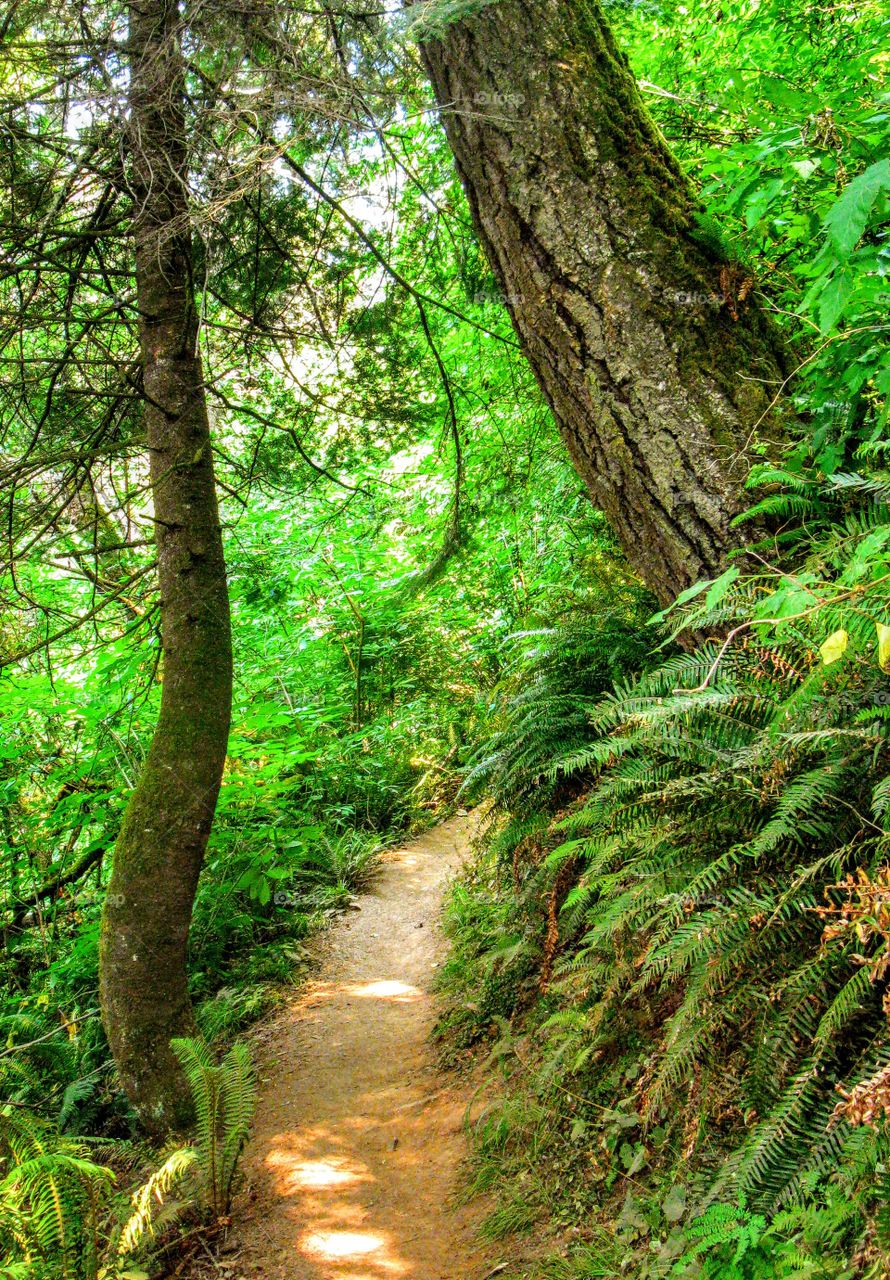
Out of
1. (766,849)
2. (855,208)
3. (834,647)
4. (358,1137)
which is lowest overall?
(358,1137)

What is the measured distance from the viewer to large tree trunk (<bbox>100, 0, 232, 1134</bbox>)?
4.59 m

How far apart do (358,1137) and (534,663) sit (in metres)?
2.86

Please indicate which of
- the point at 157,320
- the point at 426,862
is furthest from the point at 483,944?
the point at 157,320

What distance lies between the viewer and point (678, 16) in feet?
16.1

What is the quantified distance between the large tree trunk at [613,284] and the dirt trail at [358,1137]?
3.03 m

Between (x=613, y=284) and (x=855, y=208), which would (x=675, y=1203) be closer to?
(x=855, y=208)

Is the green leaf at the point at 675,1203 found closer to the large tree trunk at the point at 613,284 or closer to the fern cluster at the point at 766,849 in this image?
the fern cluster at the point at 766,849

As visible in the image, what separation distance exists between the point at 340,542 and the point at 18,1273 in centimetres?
903

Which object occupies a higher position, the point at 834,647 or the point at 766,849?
the point at 834,647

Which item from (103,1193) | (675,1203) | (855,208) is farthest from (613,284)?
(103,1193)

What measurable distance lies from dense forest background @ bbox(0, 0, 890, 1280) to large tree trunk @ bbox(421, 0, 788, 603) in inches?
3.4

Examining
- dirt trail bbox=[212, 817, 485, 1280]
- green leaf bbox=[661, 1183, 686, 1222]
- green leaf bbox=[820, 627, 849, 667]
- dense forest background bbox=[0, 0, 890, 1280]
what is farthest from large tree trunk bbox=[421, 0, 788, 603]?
dirt trail bbox=[212, 817, 485, 1280]

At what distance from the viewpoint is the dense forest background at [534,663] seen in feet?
7.34

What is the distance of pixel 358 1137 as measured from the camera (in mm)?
4484
